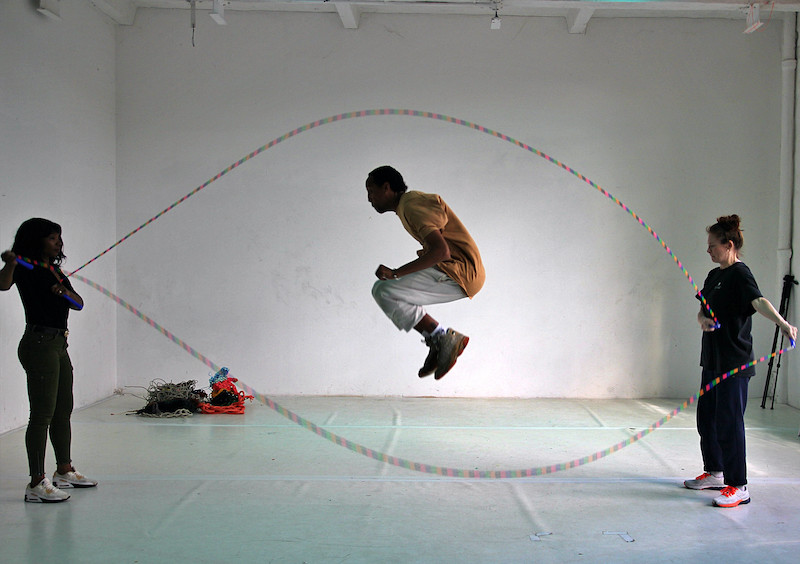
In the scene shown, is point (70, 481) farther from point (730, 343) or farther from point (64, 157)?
point (730, 343)

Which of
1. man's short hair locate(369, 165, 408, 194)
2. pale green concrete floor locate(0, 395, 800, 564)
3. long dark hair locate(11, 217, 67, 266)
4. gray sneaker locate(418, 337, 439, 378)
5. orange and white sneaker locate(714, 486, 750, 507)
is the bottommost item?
pale green concrete floor locate(0, 395, 800, 564)

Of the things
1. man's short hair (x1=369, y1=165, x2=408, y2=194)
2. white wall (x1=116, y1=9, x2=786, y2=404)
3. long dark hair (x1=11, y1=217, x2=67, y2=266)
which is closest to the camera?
man's short hair (x1=369, y1=165, x2=408, y2=194)

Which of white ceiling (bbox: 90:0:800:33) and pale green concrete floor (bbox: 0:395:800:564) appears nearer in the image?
pale green concrete floor (bbox: 0:395:800:564)

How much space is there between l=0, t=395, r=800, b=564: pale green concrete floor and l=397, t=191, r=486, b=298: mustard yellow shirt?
4.21ft

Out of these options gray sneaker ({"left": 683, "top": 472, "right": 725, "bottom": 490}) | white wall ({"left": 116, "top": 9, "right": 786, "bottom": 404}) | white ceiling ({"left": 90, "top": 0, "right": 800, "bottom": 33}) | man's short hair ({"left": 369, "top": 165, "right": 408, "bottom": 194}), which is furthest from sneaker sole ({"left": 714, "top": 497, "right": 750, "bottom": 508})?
white ceiling ({"left": 90, "top": 0, "right": 800, "bottom": 33})

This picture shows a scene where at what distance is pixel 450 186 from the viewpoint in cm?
761

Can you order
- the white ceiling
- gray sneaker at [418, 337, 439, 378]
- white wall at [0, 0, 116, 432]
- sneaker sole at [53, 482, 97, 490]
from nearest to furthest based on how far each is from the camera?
gray sneaker at [418, 337, 439, 378], sneaker sole at [53, 482, 97, 490], white wall at [0, 0, 116, 432], the white ceiling

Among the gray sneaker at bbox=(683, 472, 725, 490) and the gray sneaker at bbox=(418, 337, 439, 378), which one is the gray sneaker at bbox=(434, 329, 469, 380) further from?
the gray sneaker at bbox=(683, 472, 725, 490)

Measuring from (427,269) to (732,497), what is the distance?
7.06ft

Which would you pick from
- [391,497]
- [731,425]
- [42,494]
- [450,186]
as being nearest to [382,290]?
[391,497]

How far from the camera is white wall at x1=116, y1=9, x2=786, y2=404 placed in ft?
24.7

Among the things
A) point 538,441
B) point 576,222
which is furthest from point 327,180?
point 538,441

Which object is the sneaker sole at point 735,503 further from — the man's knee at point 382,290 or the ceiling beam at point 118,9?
the ceiling beam at point 118,9

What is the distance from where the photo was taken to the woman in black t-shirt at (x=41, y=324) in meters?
4.07
